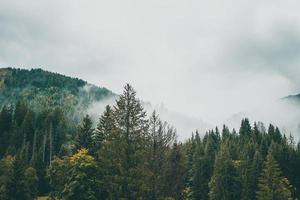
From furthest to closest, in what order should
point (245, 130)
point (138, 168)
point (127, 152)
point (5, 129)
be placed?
point (245, 130), point (5, 129), point (127, 152), point (138, 168)

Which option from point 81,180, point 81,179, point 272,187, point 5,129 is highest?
point 5,129

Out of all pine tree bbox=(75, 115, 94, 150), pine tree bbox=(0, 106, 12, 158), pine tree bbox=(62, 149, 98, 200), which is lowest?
pine tree bbox=(62, 149, 98, 200)

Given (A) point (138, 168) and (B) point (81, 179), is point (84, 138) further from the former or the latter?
(A) point (138, 168)

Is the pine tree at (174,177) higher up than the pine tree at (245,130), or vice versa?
the pine tree at (245,130)

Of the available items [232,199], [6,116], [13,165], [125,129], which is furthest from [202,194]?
[6,116]

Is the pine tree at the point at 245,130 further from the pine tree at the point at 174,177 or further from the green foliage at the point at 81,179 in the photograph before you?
the green foliage at the point at 81,179

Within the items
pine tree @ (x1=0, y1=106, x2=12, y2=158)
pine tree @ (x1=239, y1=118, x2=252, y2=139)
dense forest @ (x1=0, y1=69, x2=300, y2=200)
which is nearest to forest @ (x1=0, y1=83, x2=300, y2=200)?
dense forest @ (x1=0, y1=69, x2=300, y2=200)

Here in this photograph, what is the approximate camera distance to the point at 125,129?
146ft

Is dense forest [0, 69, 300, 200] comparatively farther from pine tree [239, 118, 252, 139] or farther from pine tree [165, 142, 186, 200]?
pine tree [239, 118, 252, 139]

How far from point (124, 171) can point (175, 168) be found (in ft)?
29.4

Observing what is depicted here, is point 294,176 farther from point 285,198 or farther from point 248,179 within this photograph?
point 285,198

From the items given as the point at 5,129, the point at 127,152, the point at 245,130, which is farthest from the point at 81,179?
the point at 245,130

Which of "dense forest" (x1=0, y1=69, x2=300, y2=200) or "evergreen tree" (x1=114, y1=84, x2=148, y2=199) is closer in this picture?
"evergreen tree" (x1=114, y1=84, x2=148, y2=199)

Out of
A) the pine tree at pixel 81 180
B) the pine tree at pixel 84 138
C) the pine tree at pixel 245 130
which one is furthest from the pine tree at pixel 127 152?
the pine tree at pixel 245 130
